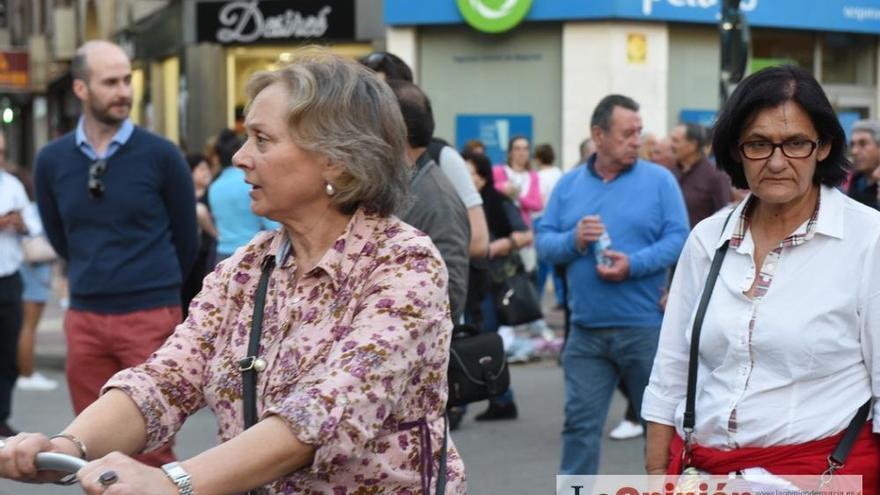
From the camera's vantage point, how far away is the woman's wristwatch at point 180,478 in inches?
104

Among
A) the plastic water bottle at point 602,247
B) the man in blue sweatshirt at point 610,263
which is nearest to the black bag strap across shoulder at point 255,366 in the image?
the man in blue sweatshirt at point 610,263

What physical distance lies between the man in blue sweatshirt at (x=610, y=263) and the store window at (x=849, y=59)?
15.8 metres

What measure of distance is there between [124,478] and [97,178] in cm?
392

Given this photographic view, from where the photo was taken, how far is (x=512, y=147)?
1669 centimetres

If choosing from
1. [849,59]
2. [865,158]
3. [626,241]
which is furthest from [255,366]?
[849,59]

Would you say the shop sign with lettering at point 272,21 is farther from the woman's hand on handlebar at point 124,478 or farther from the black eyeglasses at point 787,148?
the woman's hand on handlebar at point 124,478

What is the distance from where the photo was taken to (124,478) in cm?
257

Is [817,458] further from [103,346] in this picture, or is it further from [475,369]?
[103,346]

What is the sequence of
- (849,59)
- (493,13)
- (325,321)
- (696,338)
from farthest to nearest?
(849,59)
(493,13)
(696,338)
(325,321)

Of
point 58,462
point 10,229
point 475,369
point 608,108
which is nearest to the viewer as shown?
point 58,462

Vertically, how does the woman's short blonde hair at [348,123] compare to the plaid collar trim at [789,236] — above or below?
above

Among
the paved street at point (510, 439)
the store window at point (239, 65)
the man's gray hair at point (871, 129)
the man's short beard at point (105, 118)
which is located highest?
the store window at point (239, 65)

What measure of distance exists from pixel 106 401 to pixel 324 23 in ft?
62.6

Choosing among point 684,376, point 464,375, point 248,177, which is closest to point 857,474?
point 684,376
